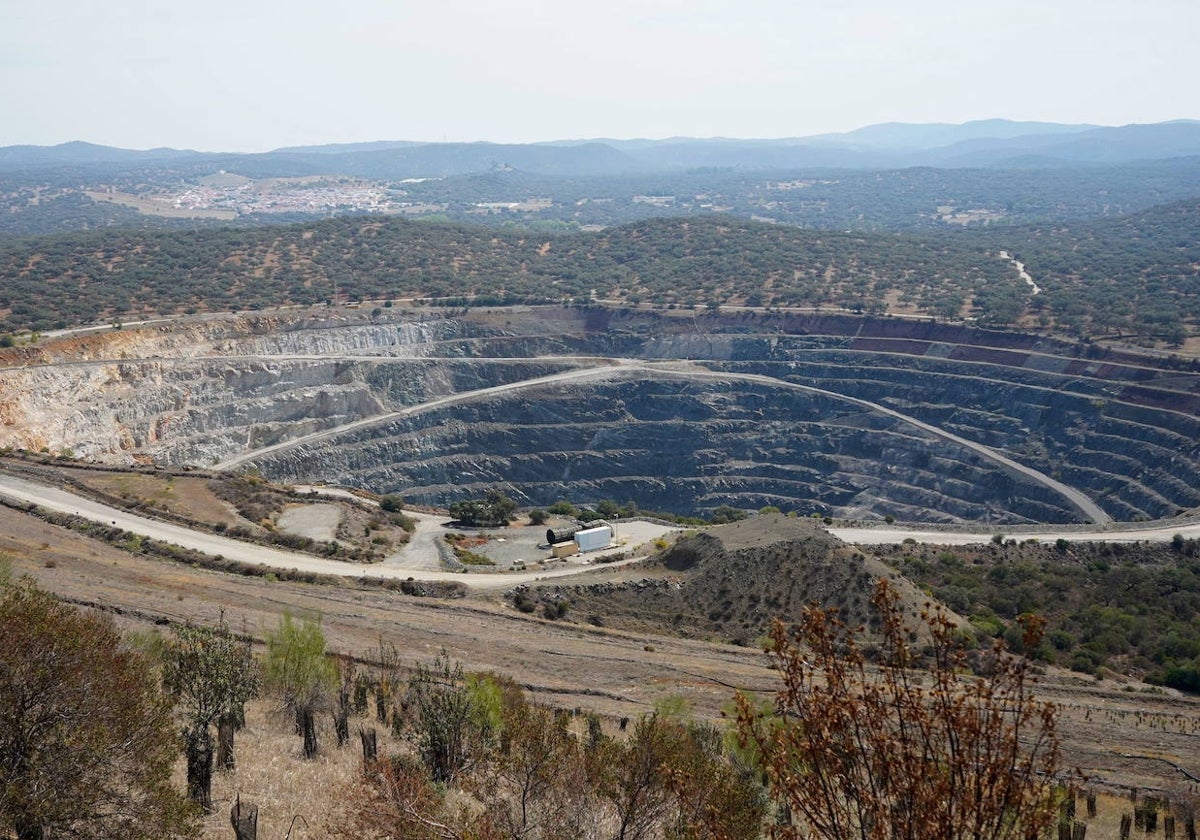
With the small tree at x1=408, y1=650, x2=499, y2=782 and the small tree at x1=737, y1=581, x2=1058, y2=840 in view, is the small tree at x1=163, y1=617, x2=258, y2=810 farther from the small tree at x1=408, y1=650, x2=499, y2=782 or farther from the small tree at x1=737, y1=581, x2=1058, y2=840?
the small tree at x1=737, y1=581, x2=1058, y2=840

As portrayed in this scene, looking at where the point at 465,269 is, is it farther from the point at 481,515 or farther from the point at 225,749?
the point at 225,749

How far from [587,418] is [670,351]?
561 inches

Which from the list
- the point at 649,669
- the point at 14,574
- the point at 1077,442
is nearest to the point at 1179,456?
the point at 1077,442

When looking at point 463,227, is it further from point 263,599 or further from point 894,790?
point 894,790

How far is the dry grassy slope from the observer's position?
39.7m

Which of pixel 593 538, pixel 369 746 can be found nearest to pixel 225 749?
pixel 369 746

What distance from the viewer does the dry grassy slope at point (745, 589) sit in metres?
39.7

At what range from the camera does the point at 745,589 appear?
41.9 m

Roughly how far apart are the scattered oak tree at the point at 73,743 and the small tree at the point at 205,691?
6.38 ft

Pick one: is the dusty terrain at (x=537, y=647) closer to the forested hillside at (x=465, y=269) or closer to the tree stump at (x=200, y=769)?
the tree stump at (x=200, y=769)

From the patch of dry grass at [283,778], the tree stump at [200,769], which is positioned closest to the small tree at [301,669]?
the patch of dry grass at [283,778]

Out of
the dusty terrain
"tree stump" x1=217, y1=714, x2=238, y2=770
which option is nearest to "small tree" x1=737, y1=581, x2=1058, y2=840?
"tree stump" x1=217, y1=714, x2=238, y2=770

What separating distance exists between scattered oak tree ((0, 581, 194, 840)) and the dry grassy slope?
→ 2807 cm

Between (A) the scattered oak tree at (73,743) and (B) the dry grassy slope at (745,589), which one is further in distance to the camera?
(B) the dry grassy slope at (745,589)
